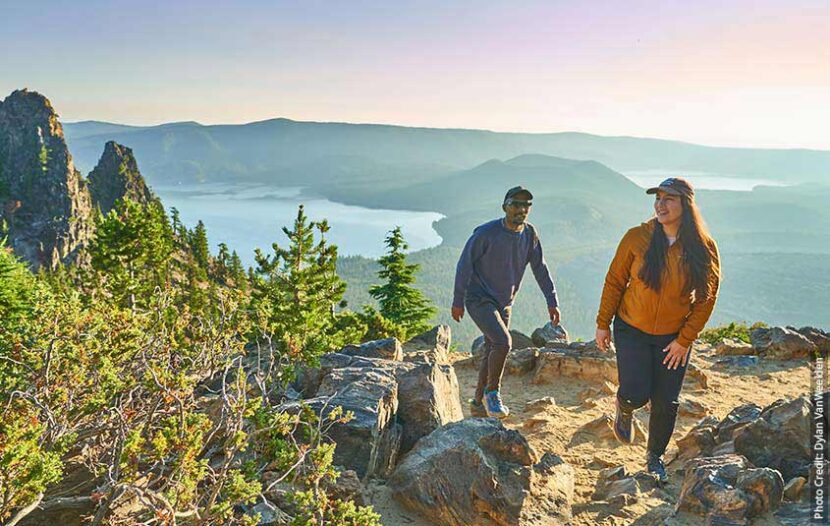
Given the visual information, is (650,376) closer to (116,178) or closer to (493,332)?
(493,332)

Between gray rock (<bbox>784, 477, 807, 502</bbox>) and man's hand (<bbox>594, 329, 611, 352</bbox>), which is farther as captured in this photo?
man's hand (<bbox>594, 329, 611, 352</bbox>)

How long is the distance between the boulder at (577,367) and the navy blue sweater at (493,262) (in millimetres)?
3851

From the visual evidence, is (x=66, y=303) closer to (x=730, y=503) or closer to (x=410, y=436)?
(x=410, y=436)

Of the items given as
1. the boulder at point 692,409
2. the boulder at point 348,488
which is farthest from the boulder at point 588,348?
the boulder at point 348,488

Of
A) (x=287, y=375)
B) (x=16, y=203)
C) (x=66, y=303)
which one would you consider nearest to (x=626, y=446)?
(x=287, y=375)

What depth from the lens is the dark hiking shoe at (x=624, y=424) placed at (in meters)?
5.98

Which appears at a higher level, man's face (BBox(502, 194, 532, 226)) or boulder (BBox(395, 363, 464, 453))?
man's face (BBox(502, 194, 532, 226))

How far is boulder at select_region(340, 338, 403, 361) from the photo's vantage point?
941 centimetres

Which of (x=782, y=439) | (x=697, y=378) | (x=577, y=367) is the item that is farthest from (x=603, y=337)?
(x=697, y=378)

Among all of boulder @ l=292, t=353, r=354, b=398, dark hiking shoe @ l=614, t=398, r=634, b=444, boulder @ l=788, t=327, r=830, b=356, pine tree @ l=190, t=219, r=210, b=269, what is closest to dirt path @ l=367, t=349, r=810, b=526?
dark hiking shoe @ l=614, t=398, r=634, b=444

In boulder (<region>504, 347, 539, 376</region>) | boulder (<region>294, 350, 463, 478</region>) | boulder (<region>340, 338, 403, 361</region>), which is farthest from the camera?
boulder (<region>504, 347, 539, 376</region>)

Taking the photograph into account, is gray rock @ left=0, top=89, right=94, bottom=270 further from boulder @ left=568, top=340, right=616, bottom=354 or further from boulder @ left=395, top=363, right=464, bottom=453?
boulder @ left=395, top=363, right=464, bottom=453

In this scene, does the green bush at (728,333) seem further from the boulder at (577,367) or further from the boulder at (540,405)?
the boulder at (540,405)

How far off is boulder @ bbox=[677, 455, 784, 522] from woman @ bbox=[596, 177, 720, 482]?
0.84 meters
